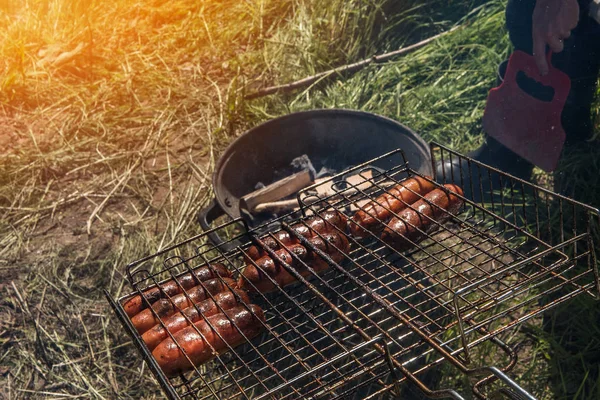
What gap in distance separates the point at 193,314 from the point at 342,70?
423 cm

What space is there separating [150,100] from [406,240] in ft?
16.5

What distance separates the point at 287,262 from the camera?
298cm

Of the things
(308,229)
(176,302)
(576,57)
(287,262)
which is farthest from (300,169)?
(176,302)

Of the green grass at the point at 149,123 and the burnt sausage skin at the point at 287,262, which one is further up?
the burnt sausage skin at the point at 287,262

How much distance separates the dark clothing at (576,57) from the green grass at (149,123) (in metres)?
0.25

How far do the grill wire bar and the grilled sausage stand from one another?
42mm

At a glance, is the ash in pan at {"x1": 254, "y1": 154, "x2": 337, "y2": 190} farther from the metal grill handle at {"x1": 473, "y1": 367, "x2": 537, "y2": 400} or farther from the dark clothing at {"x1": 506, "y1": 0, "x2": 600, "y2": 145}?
the metal grill handle at {"x1": 473, "y1": 367, "x2": 537, "y2": 400}

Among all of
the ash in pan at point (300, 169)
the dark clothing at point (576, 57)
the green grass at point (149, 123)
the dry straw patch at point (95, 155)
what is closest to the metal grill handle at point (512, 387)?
the green grass at point (149, 123)

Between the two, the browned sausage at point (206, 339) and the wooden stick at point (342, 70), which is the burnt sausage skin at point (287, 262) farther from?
the wooden stick at point (342, 70)

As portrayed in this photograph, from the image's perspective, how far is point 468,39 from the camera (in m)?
6.21

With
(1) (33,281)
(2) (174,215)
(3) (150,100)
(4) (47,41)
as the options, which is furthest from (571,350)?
(4) (47,41)

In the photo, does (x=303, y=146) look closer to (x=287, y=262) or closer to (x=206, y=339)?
(x=287, y=262)

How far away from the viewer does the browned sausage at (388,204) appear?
10.2 ft

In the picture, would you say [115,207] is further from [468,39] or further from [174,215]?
[468,39]
